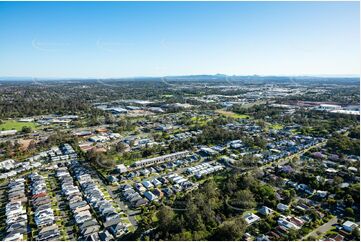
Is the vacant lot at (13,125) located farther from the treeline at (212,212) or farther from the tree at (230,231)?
the tree at (230,231)

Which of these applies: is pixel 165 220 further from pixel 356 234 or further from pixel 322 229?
pixel 356 234

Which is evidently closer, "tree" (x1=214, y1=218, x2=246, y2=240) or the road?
"tree" (x1=214, y1=218, x2=246, y2=240)

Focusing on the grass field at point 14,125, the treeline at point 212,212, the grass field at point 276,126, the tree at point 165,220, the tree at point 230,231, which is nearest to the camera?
the tree at point 230,231

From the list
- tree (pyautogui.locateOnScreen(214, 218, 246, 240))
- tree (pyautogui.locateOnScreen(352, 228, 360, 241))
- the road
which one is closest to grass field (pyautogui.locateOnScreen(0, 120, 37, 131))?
tree (pyautogui.locateOnScreen(214, 218, 246, 240))

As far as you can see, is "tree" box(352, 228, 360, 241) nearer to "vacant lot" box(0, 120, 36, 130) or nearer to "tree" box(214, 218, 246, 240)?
"tree" box(214, 218, 246, 240)

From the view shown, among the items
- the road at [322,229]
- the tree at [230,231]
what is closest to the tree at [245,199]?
the tree at [230,231]

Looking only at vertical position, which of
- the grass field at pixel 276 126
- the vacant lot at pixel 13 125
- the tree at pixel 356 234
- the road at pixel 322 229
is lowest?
the vacant lot at pixel 13 125

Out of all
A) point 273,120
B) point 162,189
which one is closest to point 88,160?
point 162,189

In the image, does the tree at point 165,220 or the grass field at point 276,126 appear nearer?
the tree at point 165,220

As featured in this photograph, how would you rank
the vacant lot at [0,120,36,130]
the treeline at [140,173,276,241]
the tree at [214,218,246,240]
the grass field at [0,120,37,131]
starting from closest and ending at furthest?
the tree at [214,218,246,240] < the treeline at [140,173,276,241] < the grass field at [0,120,37,131] < the vacant lot at [0,120,36,130]

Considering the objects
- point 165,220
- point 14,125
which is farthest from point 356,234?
point 14,125

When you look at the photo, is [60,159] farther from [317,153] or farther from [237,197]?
[317,153]

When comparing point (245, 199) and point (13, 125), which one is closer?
point (245, 199)
